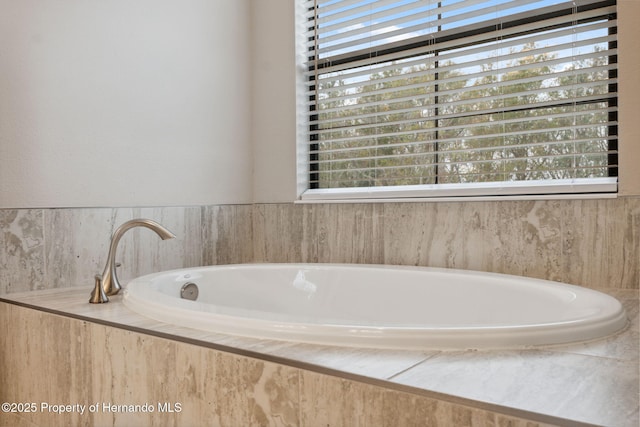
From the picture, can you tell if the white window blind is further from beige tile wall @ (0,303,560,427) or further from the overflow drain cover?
beige tile wall @ (0,303,560,427)

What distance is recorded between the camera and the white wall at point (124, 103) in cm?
177

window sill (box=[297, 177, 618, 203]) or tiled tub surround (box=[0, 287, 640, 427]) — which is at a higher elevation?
window sill (box=[297, 177, 618, 203])

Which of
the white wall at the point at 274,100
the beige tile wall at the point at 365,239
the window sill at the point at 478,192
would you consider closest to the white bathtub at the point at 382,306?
the beige tile wall at the point at 365,239

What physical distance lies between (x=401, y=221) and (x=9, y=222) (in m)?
1.48

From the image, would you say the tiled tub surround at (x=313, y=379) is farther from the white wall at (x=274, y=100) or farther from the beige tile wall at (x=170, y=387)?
the white wall at (x=274, y=100)

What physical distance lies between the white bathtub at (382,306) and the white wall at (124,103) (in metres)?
0.49

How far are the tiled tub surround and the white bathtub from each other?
0.10 ft

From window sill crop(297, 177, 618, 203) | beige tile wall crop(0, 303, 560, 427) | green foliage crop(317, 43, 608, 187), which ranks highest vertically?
green foliage crop(317, 43, 608, 187)

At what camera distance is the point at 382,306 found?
1931 millimetres

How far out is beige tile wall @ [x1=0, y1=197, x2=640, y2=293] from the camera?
173 centimetres

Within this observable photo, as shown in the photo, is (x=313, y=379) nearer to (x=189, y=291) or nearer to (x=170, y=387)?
(x=170, y=387)

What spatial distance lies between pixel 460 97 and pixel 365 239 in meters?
0.73

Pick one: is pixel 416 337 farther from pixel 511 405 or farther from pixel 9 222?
pixel 9 222

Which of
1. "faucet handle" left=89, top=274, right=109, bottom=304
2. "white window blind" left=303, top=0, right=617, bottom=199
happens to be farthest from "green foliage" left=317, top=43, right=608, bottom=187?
"faucet handle" left=89, top=274, right=109, bottom=304
